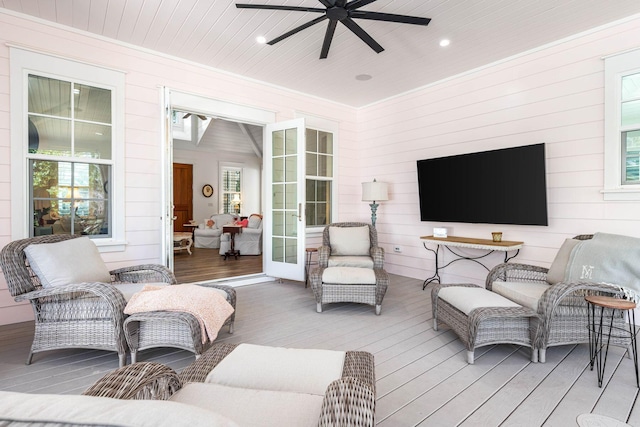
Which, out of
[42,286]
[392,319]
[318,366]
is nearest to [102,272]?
[42,286]

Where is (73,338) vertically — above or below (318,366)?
below

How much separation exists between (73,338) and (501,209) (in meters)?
4.37

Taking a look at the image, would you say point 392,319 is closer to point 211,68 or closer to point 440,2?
point 440,2

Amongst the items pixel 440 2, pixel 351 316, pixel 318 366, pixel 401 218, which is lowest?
pixel 351 316

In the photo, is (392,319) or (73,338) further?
(392,319)

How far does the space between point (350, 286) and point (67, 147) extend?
132 inches

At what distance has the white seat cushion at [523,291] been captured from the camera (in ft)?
8.21

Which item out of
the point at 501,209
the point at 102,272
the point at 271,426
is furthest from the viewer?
the point at 501,209

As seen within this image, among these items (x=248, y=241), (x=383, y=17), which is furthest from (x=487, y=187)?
Answer: (x=248, y=241)

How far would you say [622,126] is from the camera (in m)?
3.17

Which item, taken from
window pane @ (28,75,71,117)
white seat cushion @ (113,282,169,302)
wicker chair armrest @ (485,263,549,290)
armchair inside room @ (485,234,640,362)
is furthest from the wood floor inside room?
armchair inside room @ (485,234,640,362)

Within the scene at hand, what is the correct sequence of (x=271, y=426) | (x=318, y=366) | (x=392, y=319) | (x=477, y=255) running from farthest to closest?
1. (x=477, y=255)
2. (x=392, y=319)
3. (x=318, y=366)
4. (x=271, y=426)

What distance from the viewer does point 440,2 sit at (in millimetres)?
2926

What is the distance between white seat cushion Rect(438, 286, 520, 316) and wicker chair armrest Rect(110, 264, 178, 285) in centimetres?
247
